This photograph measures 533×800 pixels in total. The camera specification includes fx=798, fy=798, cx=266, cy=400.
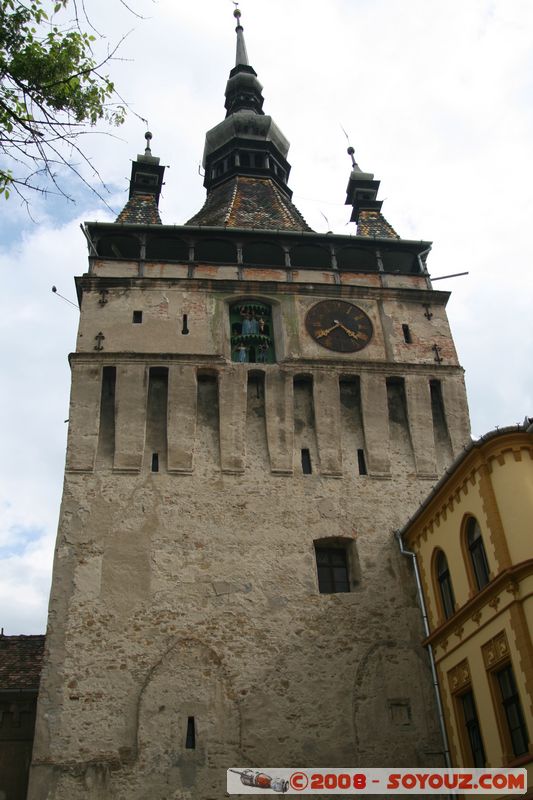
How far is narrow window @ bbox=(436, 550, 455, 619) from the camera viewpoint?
48.5 ft

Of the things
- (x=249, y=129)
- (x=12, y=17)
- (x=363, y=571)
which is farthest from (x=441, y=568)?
(x=249, y=129)

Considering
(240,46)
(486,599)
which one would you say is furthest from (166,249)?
(240,46)

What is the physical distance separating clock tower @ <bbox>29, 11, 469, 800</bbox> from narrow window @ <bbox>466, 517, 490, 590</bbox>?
3.08 m

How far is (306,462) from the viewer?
18.2m

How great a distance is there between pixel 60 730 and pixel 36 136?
11066 millimetres

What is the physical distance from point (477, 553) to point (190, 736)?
20.2 feet

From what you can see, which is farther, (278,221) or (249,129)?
(249,129)

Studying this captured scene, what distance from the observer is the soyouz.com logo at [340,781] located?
14.1m

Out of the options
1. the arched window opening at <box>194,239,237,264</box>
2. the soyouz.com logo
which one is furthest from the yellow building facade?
the arched window opening at <box>194,239,237,264</box>

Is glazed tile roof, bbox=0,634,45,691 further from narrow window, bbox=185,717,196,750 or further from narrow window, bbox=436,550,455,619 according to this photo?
narrow window, bbox=436,550,455,619

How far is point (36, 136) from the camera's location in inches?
271

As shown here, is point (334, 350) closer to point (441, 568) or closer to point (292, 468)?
point (292, 468)

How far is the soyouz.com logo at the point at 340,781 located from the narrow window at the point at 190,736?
806 mm

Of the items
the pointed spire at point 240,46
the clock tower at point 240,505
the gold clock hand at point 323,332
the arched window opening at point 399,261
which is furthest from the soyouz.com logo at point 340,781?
the pointed spire at point 240,46
